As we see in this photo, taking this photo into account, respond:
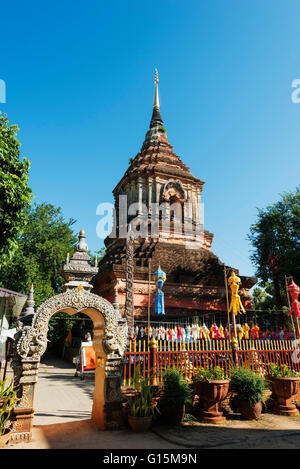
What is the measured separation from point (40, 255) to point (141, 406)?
19.5 meters

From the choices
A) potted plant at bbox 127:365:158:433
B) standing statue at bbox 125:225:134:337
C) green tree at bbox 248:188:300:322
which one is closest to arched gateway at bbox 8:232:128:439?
potted plant at bbox 127:365:158:433

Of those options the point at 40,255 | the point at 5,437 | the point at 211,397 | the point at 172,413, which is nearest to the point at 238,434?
the point at 211,397

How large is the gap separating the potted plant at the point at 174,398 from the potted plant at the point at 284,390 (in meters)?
2.85

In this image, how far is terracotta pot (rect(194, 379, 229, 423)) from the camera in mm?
7207

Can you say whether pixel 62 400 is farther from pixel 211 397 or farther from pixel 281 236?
pixel 281 236

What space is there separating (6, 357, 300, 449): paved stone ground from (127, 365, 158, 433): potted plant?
0.19 meters

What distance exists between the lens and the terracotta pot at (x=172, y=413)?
6.82 m

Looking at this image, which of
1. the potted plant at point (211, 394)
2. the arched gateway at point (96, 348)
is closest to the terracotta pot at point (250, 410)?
the potted plant at point (211, 394)

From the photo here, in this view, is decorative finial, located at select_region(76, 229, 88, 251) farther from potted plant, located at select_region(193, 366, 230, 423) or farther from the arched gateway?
potted plant, located at select_region(193, 366, 230, 423)

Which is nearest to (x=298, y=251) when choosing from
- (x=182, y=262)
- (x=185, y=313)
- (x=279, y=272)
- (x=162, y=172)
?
(x=279, y=272)

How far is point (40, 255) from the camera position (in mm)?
24031

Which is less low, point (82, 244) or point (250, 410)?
point (82, 244)
